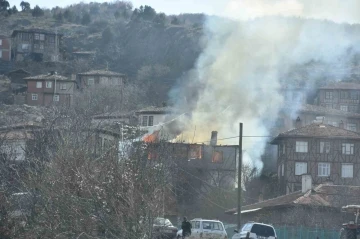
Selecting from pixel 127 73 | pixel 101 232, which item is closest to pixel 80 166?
pixel 101 232

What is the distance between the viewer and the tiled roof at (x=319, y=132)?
78500mm

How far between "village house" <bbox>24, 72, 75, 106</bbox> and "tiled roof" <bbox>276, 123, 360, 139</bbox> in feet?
120

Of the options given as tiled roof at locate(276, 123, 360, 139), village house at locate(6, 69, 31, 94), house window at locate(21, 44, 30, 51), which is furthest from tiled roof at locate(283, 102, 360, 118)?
house window at locate(21, 44, 30, 51)

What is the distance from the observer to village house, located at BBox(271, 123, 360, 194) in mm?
78250

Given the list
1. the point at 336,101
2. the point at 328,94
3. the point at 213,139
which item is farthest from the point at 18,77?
the point at 213,139

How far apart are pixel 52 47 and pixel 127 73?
1225 cm

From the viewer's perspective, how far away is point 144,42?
145 metres

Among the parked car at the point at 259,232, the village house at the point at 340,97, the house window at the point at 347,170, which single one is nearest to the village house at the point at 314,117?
the village house at the point at 340,97

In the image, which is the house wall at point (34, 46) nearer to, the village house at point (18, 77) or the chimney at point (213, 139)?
the village house at point (18, 77)

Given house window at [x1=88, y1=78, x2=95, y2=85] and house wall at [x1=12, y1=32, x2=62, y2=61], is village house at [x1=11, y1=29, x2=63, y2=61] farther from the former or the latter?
house window at [x1=88, y1=78, x2=95, y2=85]

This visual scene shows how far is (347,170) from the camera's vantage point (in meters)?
79.0

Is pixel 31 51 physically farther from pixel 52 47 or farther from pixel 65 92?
pixel 65 92

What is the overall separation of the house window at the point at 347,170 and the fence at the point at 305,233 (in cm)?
2880

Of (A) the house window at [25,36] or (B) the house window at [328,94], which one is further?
(A) the house window at [25,36]
